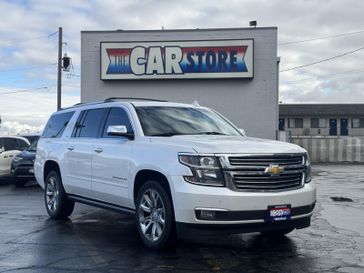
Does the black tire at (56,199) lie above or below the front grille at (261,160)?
below

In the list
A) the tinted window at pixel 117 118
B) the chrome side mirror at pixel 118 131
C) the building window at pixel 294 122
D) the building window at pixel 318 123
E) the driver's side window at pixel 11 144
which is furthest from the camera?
the building window at pixel 294 122

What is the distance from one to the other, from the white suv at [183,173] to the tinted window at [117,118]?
2cm

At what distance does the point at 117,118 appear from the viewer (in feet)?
27.6

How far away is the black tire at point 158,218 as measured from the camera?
6.79 metres

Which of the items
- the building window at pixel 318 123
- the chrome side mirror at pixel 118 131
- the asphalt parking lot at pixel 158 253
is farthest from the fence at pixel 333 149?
the chrome side mirror at pixel 118 131

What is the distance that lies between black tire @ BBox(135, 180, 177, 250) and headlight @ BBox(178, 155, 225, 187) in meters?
0.53

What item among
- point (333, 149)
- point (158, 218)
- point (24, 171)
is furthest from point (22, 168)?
point (333, 149)

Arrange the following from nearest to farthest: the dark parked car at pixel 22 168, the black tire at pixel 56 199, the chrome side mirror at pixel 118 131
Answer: the chrome side mirror at pixel 118 131
the black tire at pixel 56 199
the dark parked car at pixel 22 168

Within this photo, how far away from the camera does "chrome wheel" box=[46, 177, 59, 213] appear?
986cm

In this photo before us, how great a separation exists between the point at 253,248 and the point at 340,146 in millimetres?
25329

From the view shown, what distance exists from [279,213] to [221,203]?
0.80 metres

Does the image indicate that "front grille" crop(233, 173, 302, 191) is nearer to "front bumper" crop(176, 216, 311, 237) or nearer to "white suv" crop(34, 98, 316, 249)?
"white suv" crop(34, 98, 316, 249)

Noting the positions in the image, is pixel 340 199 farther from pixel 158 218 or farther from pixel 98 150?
pixel 158 218

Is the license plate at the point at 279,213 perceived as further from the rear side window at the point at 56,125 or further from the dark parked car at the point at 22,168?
the dark parked car at the point at 22,168
